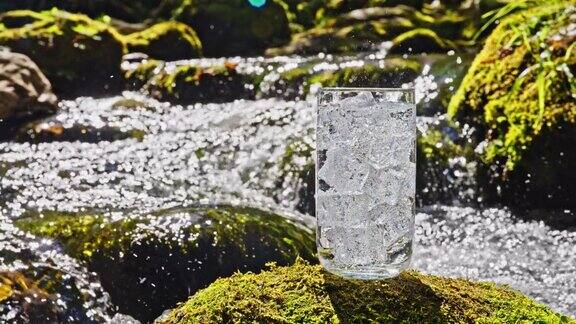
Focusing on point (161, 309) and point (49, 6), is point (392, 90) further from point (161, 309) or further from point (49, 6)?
point (49, 6)

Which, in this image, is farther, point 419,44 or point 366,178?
point 419,44

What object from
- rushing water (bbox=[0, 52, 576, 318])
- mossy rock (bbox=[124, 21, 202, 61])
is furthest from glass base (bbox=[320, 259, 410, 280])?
mossy rock (bbox=[124, 21, 202, 61])

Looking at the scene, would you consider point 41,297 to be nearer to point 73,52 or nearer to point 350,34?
point 73,52

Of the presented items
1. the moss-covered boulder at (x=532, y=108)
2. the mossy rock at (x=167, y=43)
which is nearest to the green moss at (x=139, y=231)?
the moss-covered boulder at (x=532, y=108)

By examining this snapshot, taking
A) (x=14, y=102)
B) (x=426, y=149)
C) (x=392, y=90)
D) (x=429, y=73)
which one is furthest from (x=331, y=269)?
(x=14, y=102)

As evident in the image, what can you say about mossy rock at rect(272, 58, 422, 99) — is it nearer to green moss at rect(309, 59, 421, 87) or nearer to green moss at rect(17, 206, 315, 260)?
green moss at rect(309, 59, 421, 87)

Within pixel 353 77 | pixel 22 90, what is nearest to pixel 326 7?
pixel 353 77

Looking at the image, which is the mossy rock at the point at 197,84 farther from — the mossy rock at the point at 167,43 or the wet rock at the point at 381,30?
the wet rock at the point at 381,30
